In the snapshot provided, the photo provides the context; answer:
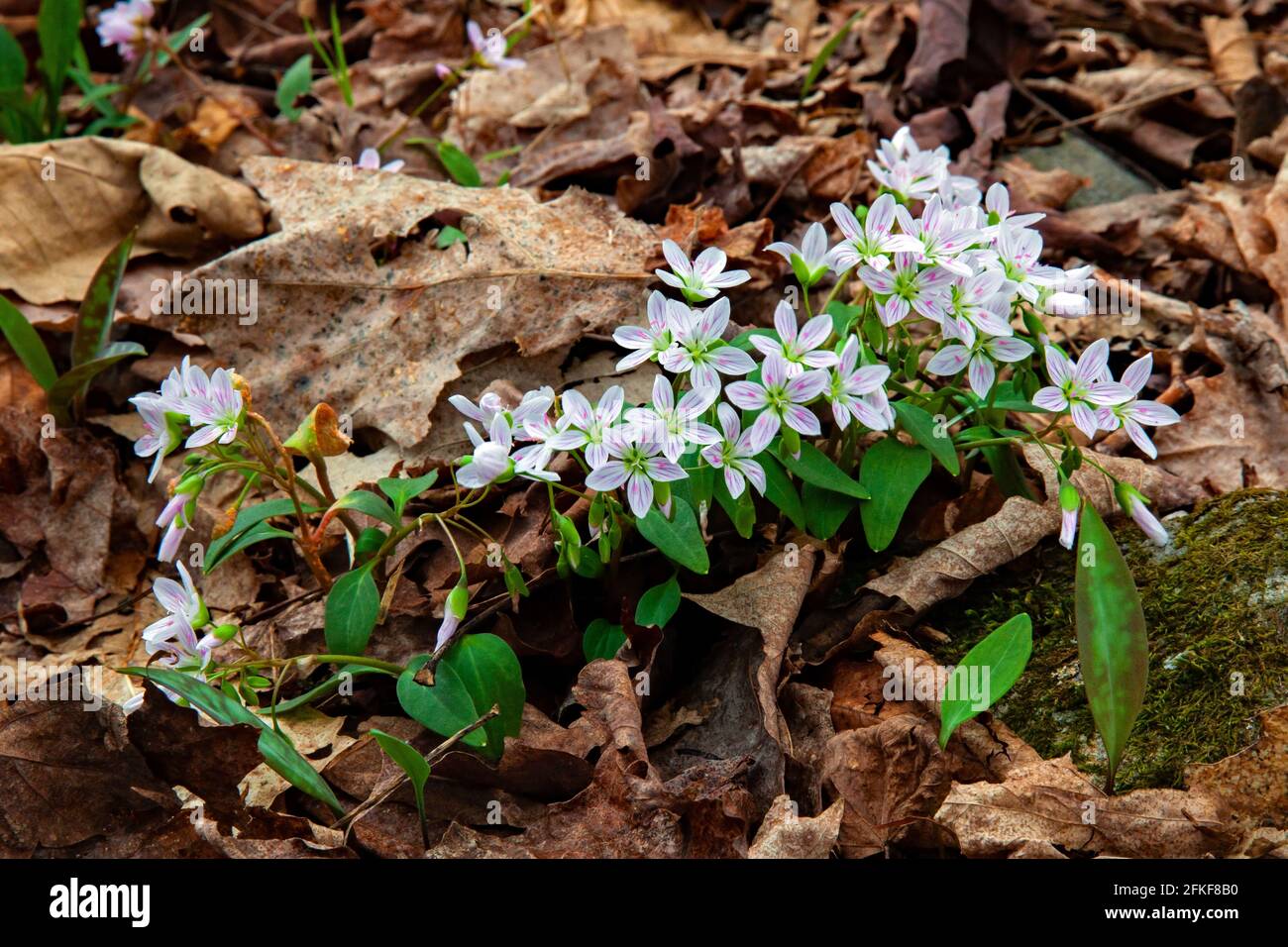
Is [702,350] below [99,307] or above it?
above

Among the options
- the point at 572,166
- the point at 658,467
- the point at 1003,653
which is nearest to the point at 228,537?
the point at 658,467

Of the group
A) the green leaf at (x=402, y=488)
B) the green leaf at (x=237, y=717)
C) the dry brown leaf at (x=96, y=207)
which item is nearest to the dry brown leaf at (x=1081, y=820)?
the green leaf at (x=237, y=717)

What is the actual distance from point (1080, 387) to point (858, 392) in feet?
1.49

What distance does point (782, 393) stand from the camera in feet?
6.54

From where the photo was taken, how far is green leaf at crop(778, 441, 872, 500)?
86.0 inches

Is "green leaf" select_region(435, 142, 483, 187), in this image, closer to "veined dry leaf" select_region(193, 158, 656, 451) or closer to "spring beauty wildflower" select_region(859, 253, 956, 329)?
"veined dry leaf" select_region(193, 158, 656, 451)

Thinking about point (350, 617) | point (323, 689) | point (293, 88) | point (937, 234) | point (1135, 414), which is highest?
point (937, 234)

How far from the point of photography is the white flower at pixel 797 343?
197 cm

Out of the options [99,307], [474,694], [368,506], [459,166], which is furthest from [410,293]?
[474,694]

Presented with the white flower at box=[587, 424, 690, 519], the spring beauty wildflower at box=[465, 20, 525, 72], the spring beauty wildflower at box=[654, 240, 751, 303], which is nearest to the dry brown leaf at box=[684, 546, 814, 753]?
the white flower at box=[587, 424, 690, 519]

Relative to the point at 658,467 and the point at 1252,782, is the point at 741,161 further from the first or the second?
the point at 1252,782

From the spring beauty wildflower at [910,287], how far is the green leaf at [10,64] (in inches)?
128

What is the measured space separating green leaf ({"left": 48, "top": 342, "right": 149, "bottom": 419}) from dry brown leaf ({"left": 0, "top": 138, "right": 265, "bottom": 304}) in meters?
0.49

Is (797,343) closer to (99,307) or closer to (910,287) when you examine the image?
(910,287)
